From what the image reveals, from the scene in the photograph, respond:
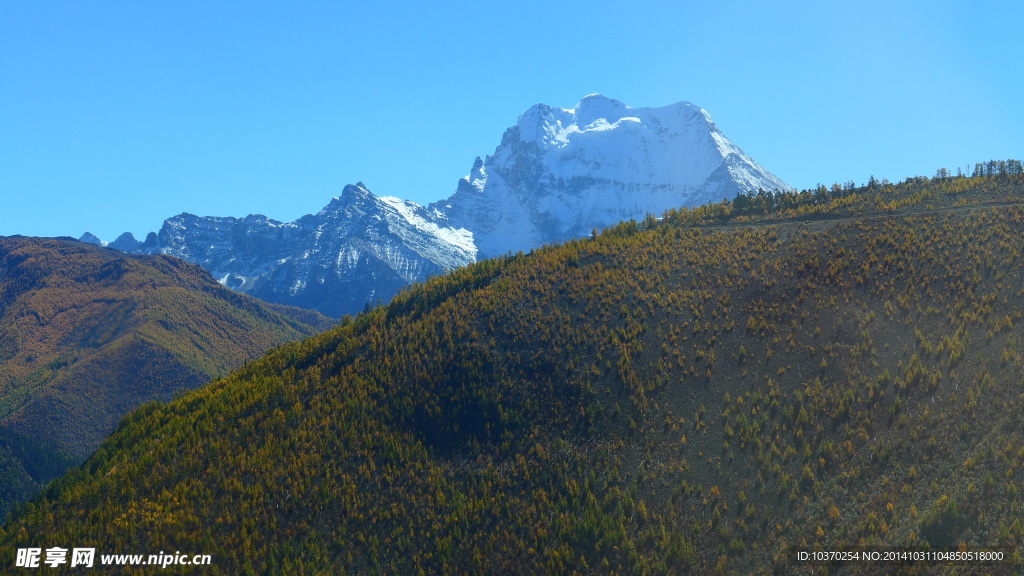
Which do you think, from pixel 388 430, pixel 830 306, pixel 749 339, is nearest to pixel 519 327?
pixel 388 430

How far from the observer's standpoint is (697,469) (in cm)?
8394

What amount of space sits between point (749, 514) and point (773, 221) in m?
74.9

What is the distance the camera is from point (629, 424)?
305 ft

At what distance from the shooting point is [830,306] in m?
102

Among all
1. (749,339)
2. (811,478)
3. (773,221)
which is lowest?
(811,478)

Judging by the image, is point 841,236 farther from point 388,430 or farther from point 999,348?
point 388,430

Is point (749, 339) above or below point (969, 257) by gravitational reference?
below

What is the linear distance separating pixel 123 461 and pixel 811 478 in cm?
8715

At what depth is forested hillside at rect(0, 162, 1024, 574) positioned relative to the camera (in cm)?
7525

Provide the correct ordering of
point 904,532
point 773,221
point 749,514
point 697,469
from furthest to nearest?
point 773,221
point 697,469
point 749,514
point 904,532

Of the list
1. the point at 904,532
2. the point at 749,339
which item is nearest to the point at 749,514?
the point at 904,532

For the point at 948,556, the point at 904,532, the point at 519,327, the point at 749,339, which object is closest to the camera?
the point at 948,556

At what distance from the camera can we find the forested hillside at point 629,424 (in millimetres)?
75250

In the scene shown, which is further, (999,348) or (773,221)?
(773,221)
